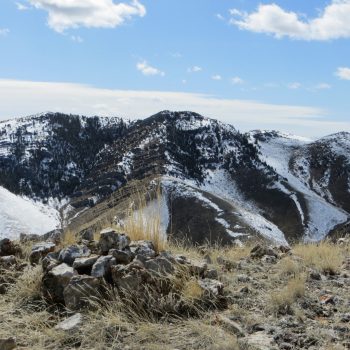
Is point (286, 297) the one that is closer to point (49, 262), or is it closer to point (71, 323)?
point (71, 323)

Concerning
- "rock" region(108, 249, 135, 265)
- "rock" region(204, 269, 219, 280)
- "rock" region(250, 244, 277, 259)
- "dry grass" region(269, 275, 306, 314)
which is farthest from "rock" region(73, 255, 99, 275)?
"rock" region(250, 244, 277, 259)

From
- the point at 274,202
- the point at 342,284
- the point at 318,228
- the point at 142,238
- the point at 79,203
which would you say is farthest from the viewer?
the point at 79,203

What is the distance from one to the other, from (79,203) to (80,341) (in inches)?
7231

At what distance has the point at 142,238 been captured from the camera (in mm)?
6586

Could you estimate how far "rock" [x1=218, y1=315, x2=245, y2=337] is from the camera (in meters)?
4.38

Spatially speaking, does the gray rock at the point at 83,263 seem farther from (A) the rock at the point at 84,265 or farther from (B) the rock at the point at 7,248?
(B) the rock at the point at 7,248

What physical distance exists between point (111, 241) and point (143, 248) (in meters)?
0.41

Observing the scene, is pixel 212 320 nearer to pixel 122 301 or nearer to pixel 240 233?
pixel 122 301

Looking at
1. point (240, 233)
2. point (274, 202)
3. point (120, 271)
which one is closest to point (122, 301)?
point (120, 271)

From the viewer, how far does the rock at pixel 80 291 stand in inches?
196

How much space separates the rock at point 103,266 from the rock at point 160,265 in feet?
1.32

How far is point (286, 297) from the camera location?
5.15 meters

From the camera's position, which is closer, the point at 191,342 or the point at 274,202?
the point at 191,342

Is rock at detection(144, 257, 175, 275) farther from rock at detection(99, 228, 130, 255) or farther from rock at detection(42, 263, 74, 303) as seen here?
rock at detection(42, 263, 74, 303)
